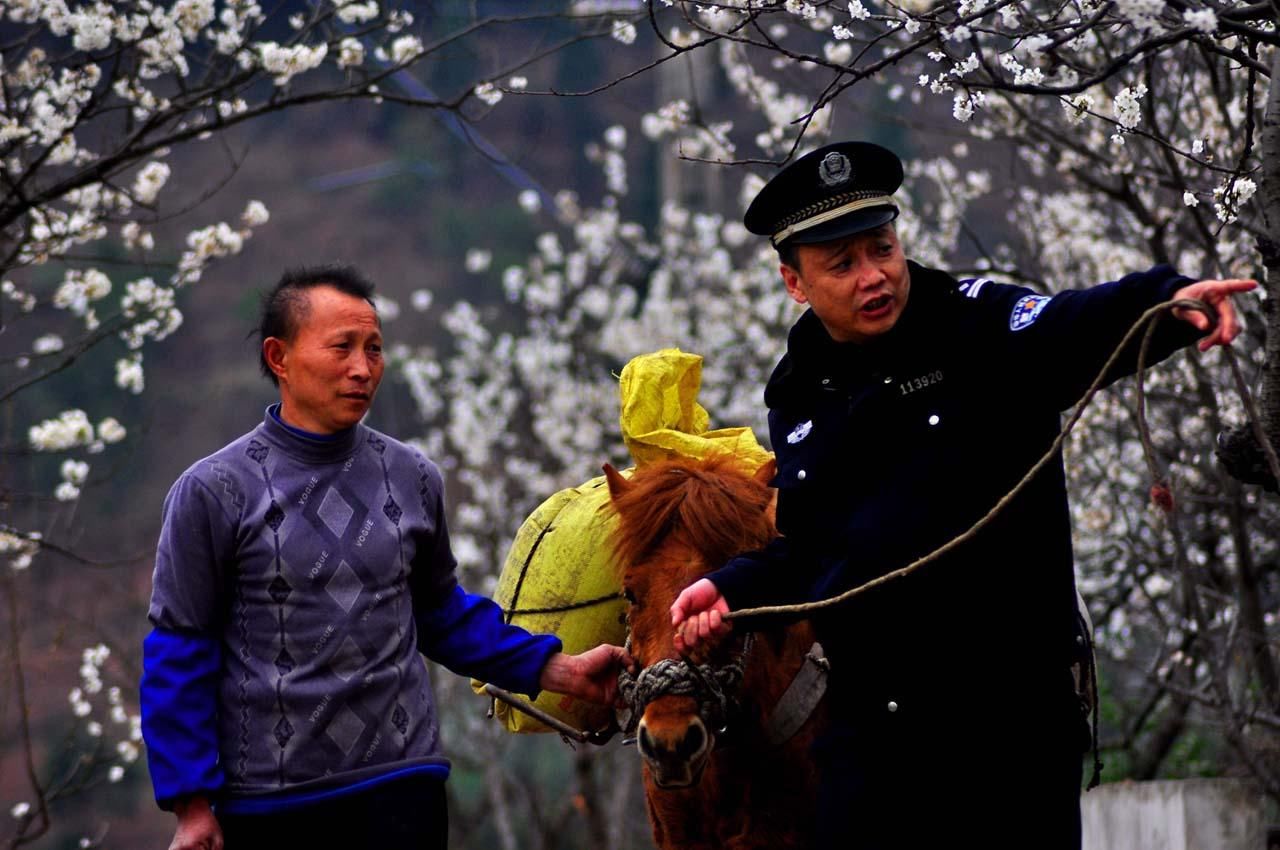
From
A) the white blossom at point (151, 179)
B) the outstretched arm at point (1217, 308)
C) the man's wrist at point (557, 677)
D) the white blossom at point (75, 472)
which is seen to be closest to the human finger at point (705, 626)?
the man's wrist at point (557, 677)

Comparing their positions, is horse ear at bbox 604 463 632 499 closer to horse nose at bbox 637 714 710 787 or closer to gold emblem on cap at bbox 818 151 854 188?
horse nose at bbox 637 714 710 787

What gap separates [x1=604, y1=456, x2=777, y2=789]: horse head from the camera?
392cm

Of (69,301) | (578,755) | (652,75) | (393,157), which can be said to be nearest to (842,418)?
(69,301)

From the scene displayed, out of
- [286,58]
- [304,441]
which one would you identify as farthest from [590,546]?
[286,58]

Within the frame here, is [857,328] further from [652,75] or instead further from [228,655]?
[652,75]

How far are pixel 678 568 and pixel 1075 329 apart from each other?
4.62 ft

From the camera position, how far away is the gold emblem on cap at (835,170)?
3842 mm

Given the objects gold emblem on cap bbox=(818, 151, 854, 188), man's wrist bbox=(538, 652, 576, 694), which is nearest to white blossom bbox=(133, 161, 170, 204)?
man's wrist bbox=(538, 652, 576, 694)

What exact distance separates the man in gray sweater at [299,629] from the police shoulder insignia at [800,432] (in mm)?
933

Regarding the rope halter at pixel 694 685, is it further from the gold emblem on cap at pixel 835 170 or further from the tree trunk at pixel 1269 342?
the tree trunk at pixel 1269 342

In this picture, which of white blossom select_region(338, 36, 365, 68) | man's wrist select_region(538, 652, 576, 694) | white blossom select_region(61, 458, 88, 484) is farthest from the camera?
white blossom select_region(61, 458, 88, 484)

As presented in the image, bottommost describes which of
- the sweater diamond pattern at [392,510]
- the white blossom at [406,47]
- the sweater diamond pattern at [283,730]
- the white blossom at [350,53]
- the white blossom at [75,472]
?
the sweater diamond pattern at [283,730]

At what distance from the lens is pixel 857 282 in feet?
12.3

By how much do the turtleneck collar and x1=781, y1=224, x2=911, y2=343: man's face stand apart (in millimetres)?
1190
